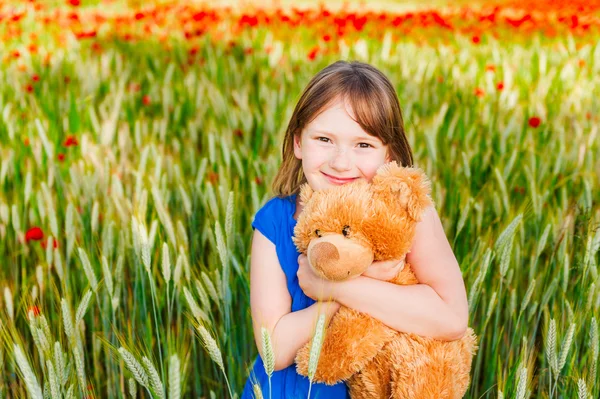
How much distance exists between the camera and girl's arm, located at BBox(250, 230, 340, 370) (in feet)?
3.69

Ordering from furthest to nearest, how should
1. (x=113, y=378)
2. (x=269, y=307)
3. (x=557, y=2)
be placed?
1. (x=557, y=2)
2. (x=113, y=378)
3. (x=269, y=307)

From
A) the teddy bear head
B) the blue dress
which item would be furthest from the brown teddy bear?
the blue dress

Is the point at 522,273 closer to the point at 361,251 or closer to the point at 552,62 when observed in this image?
the point at 361,251

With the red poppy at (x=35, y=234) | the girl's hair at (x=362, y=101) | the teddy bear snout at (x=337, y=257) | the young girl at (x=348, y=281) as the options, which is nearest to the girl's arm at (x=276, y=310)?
the young girl at (x=348, y=281)

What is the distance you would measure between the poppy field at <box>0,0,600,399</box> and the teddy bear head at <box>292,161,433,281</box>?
0.68 feet

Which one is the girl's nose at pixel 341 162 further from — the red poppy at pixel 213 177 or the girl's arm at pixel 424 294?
the red poppy at pixel 213 177

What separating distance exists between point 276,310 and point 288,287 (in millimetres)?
71

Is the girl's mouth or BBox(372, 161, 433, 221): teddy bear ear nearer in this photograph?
BBox(372, 161, 433, 221): teddy bear ear

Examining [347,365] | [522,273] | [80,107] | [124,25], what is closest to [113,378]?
[347,365]

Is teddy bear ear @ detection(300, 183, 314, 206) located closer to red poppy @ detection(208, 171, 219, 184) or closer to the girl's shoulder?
the girl's shoulder

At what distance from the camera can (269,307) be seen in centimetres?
120

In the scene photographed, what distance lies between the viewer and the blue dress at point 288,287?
3.99 feet

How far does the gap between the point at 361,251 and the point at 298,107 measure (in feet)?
1.15

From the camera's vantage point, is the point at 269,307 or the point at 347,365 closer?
the point at 347,365
